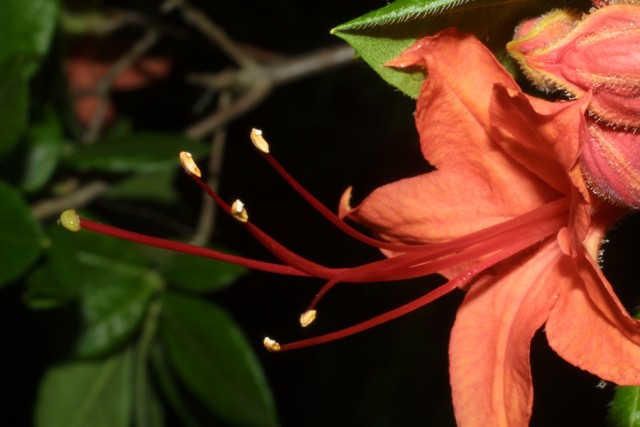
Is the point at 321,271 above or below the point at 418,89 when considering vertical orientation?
below

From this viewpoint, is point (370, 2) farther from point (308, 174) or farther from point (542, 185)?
point (542, 185)

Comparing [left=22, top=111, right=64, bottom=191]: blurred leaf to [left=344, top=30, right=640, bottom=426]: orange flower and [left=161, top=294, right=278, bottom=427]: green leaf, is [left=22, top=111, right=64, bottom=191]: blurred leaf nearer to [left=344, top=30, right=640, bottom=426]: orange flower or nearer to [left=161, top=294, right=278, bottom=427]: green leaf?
[left=161, top=294, right=278, bottom=427]: green leaf

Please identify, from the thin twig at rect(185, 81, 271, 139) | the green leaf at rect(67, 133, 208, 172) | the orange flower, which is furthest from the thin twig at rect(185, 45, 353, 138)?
the orange flower

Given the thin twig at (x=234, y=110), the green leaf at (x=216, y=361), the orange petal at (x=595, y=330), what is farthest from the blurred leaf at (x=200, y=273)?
the orange petal at (x=595, y=330)

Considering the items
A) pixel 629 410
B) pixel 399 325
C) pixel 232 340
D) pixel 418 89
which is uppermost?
pixel 418 89

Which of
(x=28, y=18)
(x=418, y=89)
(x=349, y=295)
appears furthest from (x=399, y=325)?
(x=418, y=89)

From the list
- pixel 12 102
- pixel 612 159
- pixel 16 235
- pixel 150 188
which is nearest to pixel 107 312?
pixel 16 235

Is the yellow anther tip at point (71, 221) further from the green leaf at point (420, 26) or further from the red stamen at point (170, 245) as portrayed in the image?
the green leaf at point (420, 26)

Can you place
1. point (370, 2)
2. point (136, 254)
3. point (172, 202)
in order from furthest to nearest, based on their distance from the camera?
1. point (172, 202)
2. point (370, 2)
3. point (136, 254)
